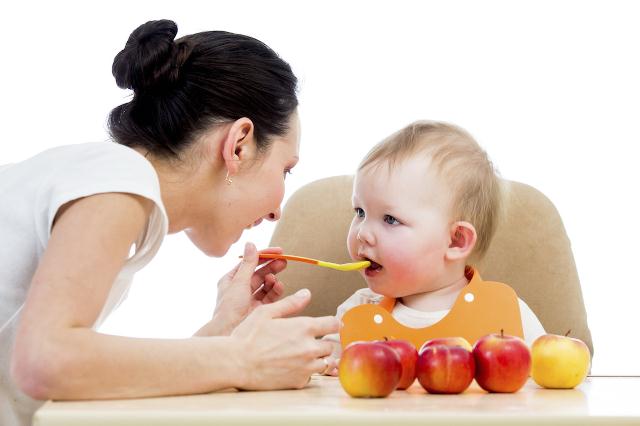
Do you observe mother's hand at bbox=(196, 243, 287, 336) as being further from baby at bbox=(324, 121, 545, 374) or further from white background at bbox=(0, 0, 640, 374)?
white background at bbox=(0, 0, 640, 374)

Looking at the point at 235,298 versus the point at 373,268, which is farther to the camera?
the point at 373,268

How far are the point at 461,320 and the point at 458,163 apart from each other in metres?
0.31

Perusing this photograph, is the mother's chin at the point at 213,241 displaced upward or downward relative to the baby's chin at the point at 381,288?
upward

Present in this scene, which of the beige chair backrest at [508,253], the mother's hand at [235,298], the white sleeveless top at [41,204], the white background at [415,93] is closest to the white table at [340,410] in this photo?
the white sleeveless top at [41,204]

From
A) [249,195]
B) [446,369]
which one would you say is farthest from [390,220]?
[446,369]

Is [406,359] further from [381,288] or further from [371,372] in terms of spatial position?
[381,288]

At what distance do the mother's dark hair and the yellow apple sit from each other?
59cm

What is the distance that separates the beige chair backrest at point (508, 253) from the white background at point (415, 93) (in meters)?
0.73

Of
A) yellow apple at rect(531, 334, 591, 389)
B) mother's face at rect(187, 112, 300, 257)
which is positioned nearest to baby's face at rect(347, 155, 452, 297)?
mother's face at rect(187, 112, 300, 257)

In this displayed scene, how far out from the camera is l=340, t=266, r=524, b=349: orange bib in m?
1.58

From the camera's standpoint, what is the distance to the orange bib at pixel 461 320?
158 centimetres

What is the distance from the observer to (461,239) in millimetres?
1690

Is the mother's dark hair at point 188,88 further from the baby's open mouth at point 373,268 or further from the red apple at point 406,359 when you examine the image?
the red apple at point 406,359

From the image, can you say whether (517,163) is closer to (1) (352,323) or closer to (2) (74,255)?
(1) (352,323)
